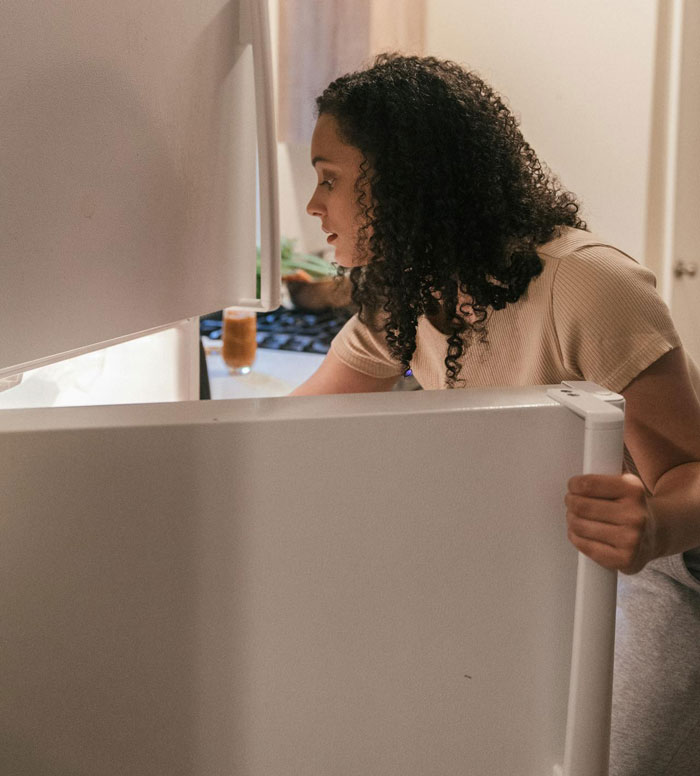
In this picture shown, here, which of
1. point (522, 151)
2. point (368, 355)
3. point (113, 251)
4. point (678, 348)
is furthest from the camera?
point (368, 355)

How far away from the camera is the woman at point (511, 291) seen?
86 centimetres

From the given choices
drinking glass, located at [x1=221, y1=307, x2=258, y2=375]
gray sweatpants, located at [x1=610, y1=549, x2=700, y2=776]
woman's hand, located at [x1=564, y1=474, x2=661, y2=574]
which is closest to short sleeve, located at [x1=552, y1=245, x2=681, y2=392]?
gray sweatpants, located at [x1=610, y1=549, x2=700, y2=776]

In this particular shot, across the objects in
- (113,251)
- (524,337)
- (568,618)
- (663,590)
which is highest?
(113,251)

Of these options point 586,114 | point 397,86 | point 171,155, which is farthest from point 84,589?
point 586,114

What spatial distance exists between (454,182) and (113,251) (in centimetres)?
54

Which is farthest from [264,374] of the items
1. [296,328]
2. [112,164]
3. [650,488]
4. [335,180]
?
[112,164]

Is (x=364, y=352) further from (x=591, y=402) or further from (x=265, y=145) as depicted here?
(x=591, y=402)

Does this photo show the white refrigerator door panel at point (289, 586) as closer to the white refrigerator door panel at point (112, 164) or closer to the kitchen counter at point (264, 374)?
the white refrigerator door panel at point (112, 164)

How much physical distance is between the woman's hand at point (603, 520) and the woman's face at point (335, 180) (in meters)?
0.60

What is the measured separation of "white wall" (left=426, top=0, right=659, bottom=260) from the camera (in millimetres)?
2490

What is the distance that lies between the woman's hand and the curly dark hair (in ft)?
1.59

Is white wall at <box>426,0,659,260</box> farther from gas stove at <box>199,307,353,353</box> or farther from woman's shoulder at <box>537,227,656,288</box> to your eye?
woman's shoulder at <box>537,227,656,288</box>

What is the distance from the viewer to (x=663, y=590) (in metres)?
0.94

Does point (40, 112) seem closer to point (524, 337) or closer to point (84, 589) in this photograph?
point (84, 589)
